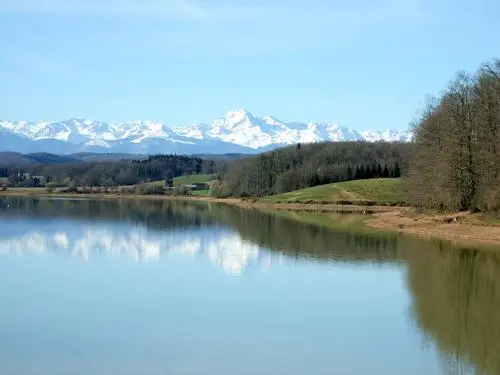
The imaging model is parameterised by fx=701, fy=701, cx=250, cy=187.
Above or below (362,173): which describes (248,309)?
below

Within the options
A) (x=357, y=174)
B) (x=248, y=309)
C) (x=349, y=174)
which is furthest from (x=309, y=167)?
(x=248, y=309)

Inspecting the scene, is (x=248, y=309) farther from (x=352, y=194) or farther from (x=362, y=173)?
(x=362, y=173)

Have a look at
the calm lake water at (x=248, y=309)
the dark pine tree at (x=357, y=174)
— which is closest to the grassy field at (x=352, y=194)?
the dark pine tree at (x=357, y=174)

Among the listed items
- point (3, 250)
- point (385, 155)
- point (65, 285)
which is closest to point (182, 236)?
point (3, 250)

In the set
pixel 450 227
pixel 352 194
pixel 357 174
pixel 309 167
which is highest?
pixel 309 167

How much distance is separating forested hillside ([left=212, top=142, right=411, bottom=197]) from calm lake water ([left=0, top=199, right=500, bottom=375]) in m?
90.2

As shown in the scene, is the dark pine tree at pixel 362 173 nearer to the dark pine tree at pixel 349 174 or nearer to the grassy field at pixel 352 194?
the dark pine tree at pixel 349 174

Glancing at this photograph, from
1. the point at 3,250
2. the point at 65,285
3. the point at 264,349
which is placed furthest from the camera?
the point at 3,250

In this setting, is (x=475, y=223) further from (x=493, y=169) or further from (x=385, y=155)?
(x=385, y=155)

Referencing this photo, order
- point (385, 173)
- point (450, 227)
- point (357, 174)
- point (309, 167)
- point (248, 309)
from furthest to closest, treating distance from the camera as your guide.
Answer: point (309, 167) → point (357, 174) → point (385, 173) → point (450, 227) → point (248, 309)

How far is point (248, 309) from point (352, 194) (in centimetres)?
8891

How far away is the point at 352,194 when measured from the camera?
371 ft

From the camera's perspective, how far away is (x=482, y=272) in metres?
35.1

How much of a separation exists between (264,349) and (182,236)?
38288 millimetres
